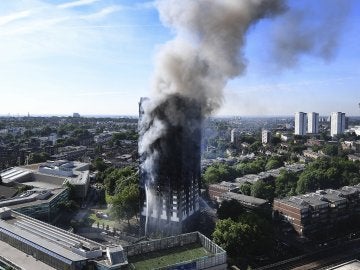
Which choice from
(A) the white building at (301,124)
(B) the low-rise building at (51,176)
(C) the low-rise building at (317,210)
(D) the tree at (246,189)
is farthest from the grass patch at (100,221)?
(A) the white building at (301,124)

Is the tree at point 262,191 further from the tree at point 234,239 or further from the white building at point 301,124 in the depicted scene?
the white building at point 301,124

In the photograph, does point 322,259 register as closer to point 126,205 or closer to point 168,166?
point 168,166

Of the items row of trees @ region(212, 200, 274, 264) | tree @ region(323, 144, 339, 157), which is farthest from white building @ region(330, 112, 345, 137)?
row of trees @ region(212, 200, 274, 264)

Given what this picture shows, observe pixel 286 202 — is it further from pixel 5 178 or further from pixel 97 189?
pixel 5 178

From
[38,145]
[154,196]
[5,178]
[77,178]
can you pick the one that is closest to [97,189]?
[77,178]

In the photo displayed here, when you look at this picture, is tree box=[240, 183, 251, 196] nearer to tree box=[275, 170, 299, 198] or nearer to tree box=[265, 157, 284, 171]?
tree box=[275, 170, 299, 198]

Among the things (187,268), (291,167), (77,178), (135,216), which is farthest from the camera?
(291,167)

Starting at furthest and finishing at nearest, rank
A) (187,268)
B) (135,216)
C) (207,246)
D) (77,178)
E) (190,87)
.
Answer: (77,178)
(135,216)
(190,87)
(207,246)
(187,268)
